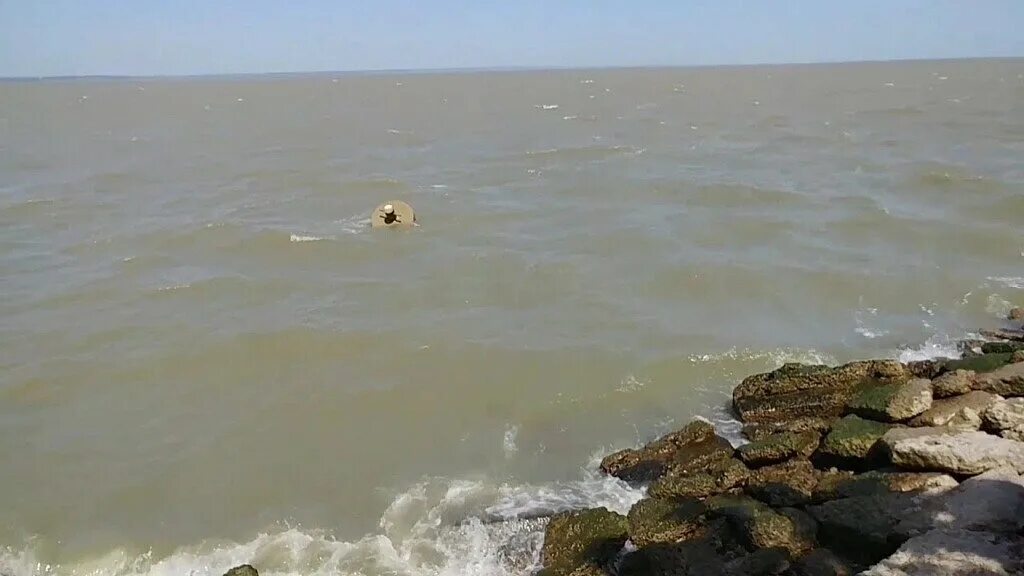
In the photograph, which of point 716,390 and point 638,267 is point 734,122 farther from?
point 716,390

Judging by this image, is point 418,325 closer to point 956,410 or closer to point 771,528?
point 771,528

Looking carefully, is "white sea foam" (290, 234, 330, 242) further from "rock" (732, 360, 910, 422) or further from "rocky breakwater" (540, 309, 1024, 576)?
"rock" (732, 360, 910, 422)

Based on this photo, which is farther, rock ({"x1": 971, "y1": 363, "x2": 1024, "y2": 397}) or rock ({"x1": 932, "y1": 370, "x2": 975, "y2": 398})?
rock ({"x1": 932, "y1": 370, "x2": 975, "y2": 398})

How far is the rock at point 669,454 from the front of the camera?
34.4 feet

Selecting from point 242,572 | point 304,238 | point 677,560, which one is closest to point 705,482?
point 677,560

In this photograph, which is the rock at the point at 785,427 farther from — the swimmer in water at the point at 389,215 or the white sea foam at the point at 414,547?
the swimmer in water at the point at 389,215

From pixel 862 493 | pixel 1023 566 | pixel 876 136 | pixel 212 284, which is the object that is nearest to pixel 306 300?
pixel 212 284

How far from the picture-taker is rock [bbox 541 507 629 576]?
8.67 meters

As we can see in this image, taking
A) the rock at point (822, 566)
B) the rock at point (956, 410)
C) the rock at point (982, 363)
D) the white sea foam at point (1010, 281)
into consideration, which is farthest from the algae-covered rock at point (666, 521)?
the white sea foam at point (1010, 281)

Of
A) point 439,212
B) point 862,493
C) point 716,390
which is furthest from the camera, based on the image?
point 439,212

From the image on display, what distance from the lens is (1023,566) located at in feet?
20.3

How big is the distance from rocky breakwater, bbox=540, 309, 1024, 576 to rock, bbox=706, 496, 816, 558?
16 mm

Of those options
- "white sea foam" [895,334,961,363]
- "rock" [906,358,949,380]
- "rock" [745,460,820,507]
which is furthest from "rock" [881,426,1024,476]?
"white sea foam" [895,334,961,363]

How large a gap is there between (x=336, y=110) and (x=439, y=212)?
51282 mm
